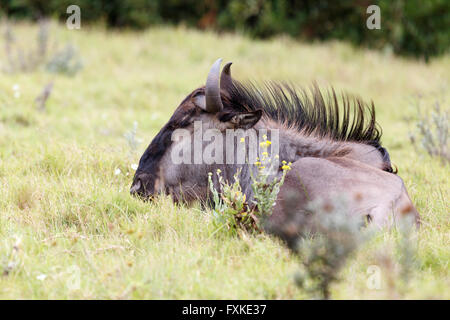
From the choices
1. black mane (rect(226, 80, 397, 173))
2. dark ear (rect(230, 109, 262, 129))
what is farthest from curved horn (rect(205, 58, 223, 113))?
black mane (rect(226, 80, 397, 173))

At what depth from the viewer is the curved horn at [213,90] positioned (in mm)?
4598

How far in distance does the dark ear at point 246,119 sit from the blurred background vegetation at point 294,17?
12202 mm

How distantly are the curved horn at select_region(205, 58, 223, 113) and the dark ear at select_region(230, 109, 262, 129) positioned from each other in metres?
0.17

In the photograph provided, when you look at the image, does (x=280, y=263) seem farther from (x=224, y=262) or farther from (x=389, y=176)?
(x=389, y=176)

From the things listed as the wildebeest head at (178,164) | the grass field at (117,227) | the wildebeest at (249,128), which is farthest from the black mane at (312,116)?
the grass field at (117,227)

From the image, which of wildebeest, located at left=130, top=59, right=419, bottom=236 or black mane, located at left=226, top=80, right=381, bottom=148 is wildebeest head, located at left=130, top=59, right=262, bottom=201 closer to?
wildebeest, located at left=130, top=59, right=419, bottom=236

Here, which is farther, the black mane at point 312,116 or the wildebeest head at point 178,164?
the black mane at point 312,116

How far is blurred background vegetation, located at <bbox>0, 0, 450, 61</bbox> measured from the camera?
52.9 ft

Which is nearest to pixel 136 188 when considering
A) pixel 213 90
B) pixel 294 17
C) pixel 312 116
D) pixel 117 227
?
pixel 117 227

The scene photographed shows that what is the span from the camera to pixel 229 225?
13.7 feet

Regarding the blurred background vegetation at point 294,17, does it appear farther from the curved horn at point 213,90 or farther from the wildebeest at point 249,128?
the curved horn at point 213,90

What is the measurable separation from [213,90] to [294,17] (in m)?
13.8

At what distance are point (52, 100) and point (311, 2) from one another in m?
10.2

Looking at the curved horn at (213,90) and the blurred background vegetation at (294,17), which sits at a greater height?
the blurred background vegetation at (294,17)
